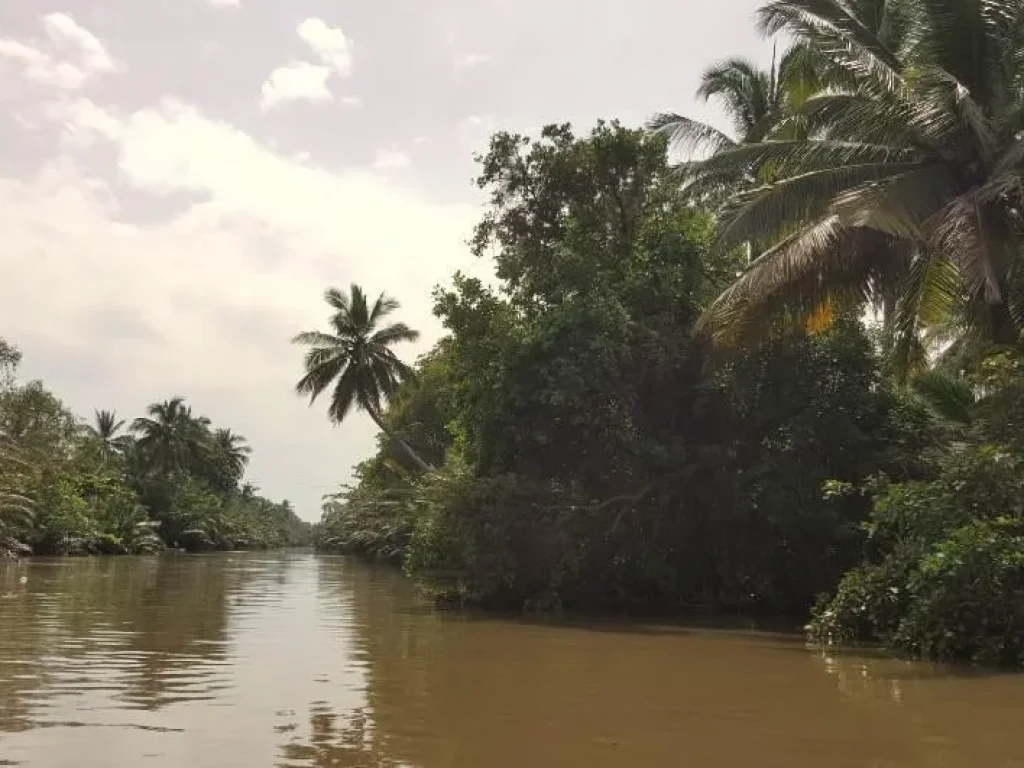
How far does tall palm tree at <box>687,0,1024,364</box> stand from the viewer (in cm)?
A: 1170

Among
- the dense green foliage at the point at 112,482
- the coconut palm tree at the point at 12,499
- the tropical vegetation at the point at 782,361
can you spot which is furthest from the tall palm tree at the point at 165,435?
the tropical vegetation at the point at 782,361

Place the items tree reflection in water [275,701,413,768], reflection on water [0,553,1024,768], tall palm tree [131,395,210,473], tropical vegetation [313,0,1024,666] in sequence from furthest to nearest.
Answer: tall palm tree [131,395,210,473], tropical vegetation [313,0,1024,666], reflection on water [0,553,1024,768], tree reflection in water [275,701,413,768]

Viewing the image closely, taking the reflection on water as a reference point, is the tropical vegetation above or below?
above

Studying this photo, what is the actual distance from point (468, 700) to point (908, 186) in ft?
29.4

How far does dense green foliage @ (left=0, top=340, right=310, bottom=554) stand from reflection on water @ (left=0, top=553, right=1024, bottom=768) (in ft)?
80.4

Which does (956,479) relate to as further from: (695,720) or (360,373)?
(360,373)

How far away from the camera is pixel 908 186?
12297mm

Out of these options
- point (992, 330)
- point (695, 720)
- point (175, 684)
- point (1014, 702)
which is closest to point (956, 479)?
point (992, 330)

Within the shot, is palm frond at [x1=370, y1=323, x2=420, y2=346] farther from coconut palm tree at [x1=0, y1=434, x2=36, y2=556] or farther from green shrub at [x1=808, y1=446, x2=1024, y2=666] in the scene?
green shrub at [x1=808, y1=446, x2=1024, y2=666]

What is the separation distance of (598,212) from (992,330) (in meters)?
8.15

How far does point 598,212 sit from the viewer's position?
18.5 m

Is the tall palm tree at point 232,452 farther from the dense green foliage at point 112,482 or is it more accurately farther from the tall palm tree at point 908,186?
the tall palm tree at point 908,186

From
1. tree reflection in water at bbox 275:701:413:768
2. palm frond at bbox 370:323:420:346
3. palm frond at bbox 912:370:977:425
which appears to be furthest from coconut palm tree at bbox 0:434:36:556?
tree reflection in water at bbox 275:701:413:768

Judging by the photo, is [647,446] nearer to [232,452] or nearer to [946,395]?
[946,395]
